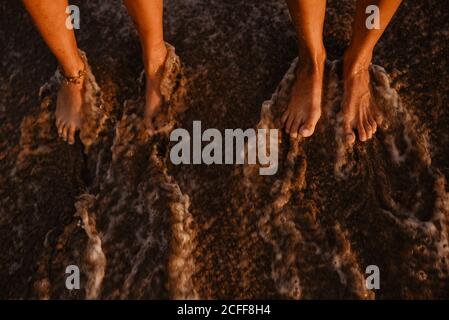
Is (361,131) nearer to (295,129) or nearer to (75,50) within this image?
(295,129)

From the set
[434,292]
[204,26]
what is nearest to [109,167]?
[204,26]

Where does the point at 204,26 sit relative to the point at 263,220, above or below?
above

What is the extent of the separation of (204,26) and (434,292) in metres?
1.84

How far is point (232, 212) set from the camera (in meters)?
1.79

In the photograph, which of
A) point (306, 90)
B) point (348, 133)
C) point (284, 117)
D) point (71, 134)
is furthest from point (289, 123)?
Answer: point (71, 134)

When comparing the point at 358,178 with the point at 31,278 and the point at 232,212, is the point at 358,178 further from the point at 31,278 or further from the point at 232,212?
the point at 31,278

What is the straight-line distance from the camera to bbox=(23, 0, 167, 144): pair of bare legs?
1.68m

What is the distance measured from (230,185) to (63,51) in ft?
3.45

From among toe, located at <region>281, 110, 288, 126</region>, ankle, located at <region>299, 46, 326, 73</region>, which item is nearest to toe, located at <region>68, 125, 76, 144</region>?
toe, located at <region>281, 110, 288, 126</region>

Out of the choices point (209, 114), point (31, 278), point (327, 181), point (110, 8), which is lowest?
point (31, 278)

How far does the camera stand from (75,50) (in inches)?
76.3

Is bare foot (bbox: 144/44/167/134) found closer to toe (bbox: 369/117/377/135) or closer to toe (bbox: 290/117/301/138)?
toe (bbox: 290/117/301/138)

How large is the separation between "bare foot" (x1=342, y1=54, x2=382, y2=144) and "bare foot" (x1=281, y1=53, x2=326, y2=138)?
0.14 meters

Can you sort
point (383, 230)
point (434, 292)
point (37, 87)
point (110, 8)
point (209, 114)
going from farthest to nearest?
point (110, 8), point (37, 87), point (209, 114), point (383, 230), point (434, 292)
